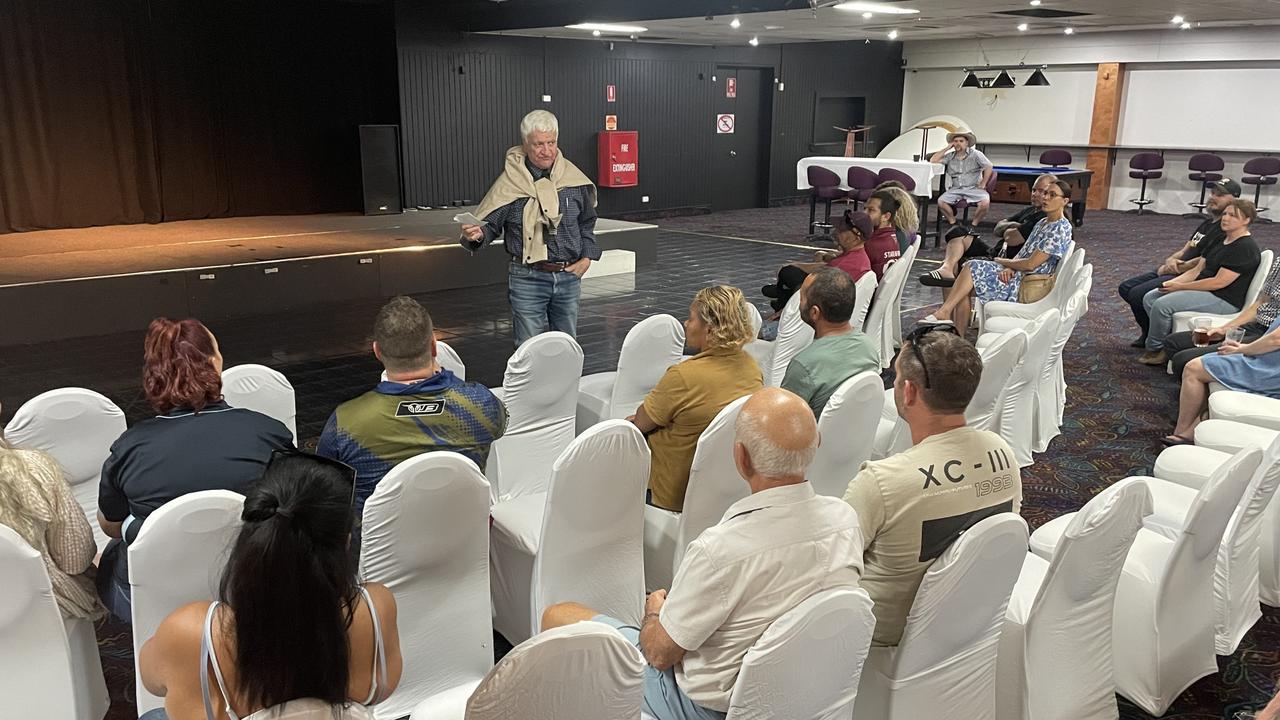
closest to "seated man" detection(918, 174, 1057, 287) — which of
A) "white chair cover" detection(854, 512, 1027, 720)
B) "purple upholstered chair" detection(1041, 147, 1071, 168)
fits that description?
"white chair cover" detection(854, 512, 1027, 720)

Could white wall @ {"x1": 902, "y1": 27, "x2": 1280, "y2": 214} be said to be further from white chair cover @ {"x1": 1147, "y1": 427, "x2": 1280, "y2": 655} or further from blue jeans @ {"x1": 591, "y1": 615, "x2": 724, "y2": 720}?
blue jeans @ {"x1": 591, "y1": 615, "x2": 724, "y2": 720}

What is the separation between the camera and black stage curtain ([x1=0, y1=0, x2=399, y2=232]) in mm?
10422

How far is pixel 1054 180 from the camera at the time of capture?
661 cm

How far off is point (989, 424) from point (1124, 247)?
9929 mm

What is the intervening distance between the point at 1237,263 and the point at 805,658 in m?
5.68

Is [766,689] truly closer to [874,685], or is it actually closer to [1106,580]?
[874,685]

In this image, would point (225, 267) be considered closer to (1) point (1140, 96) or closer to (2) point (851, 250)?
(2) point (851, 250)

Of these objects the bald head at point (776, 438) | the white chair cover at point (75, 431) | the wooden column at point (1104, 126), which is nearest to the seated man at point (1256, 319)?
the bald head at point (776, 438)

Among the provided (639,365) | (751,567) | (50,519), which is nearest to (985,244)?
(639,365)

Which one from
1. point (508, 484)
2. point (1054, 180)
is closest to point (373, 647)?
point (508, 484)

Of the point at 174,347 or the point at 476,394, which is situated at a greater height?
the point at 174,347

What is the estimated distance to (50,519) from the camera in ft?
7.66

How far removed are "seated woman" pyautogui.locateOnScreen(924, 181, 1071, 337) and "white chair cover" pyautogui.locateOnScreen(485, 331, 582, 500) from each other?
3885 millimetres

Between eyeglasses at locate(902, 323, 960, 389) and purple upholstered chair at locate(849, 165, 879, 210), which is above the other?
eyeglasses at locate(902, 323, 960, 389)
